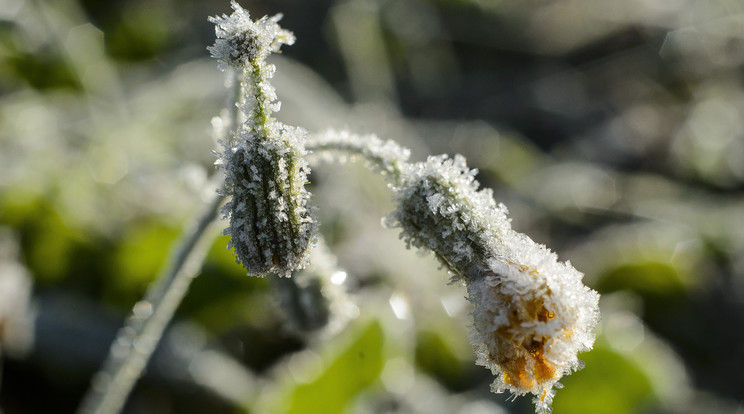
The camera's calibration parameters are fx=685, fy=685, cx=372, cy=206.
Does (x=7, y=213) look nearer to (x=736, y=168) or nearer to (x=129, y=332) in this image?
(x=129, y=332)

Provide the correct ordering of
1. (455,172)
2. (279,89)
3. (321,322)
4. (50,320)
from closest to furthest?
(455,172) → (321,322) → (50,320) → (279,89)

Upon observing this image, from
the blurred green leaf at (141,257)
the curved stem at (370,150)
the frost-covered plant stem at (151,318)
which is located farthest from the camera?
the blurred green leaf at (141,257)

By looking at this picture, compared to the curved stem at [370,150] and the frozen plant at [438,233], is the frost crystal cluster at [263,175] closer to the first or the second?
the frozen plant at [438,233]

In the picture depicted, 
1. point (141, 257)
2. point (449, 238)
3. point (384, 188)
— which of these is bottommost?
point (449, 238)

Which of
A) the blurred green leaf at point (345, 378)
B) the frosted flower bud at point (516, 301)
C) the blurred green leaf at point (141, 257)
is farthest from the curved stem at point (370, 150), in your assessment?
the blurred green leaf at point (141, 257)

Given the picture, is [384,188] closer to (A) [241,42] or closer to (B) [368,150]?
(B) [368,150]

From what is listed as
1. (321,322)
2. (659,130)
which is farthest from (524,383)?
(659,130)

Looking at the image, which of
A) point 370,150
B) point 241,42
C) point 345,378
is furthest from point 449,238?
point 345,378
